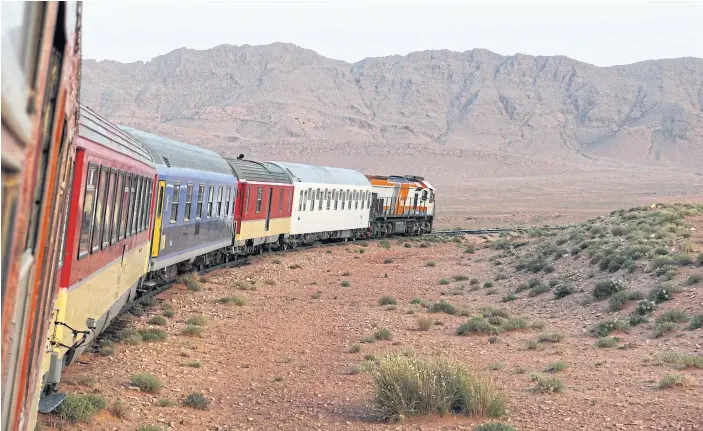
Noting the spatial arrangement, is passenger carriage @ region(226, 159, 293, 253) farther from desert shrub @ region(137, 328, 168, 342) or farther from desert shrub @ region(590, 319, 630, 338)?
desert shrub @ region(590, 319, 630, 338)

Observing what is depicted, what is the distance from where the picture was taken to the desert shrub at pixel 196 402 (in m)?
11.1

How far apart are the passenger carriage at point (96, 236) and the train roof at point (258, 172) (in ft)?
41.0

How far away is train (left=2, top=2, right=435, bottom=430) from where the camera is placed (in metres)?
2.36

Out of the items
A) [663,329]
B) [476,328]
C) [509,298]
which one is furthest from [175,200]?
[509,298]

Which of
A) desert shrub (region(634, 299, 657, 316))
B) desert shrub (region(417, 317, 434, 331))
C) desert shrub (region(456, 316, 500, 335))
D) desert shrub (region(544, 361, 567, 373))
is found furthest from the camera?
desert shrub (region(634, 299, 657, 316))

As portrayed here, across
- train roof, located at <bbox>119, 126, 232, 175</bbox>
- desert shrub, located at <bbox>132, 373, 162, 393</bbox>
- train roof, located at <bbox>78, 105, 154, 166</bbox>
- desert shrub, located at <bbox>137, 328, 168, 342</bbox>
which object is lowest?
desert shrub, located at <bbox>137, 328, 168, 342</bbox>

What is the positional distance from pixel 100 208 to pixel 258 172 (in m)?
19.2

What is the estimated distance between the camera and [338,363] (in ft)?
48.0

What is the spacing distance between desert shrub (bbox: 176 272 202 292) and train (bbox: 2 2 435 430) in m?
0.28

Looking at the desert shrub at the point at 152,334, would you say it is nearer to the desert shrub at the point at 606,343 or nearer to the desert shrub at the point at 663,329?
the desert shrub at the point at 606,343

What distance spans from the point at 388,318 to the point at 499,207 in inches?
2854

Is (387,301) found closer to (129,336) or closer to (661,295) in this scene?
(661,295)

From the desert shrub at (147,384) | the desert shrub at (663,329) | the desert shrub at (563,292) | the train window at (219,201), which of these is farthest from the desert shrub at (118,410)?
the desert shrub at (563,292)

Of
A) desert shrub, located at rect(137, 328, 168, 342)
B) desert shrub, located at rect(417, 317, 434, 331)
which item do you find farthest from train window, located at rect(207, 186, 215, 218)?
desert shrub, located at rect(137, 328, 168, 342)
